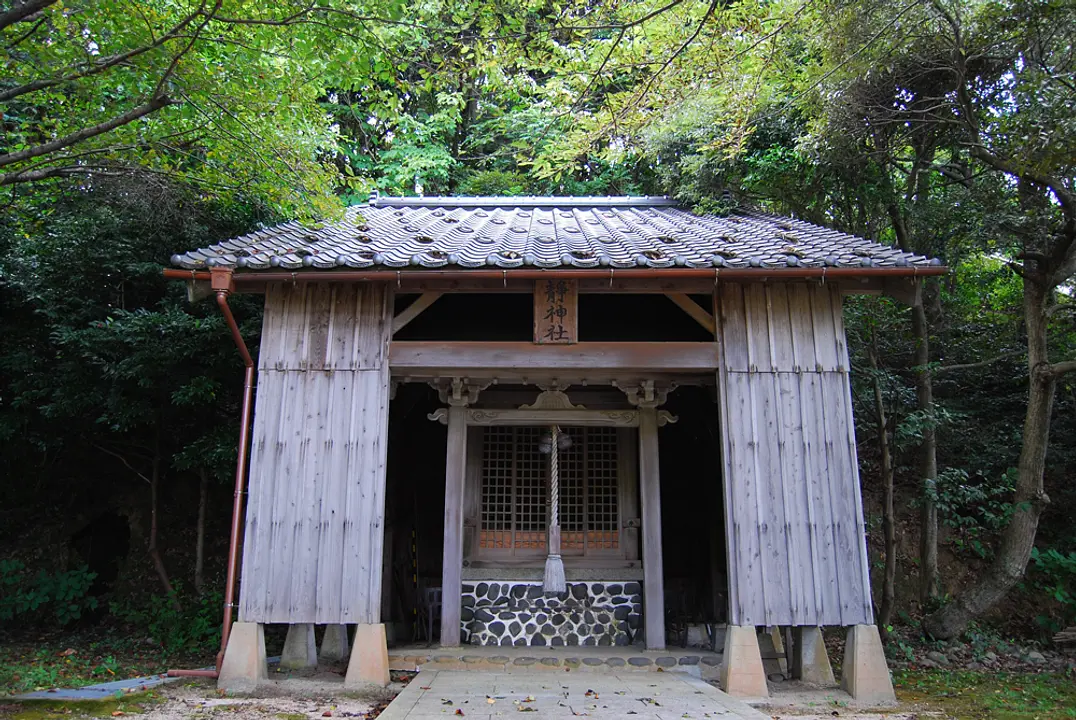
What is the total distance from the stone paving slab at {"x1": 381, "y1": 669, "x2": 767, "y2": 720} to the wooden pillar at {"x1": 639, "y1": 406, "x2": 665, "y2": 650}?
75 cm

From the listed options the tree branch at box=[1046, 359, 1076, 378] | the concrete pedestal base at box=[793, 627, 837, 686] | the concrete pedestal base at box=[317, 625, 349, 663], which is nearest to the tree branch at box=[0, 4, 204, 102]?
the concrete pedestal base at box=[317, 625, 349, 663]

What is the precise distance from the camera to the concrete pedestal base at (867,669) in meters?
6.27

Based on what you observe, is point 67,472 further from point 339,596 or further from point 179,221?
point 339,596

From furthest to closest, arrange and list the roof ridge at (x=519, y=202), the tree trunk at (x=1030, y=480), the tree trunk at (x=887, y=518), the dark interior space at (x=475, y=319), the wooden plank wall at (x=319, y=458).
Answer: the roof ridge at (x=519, y=202) → the tree trunk at (x=887, y=518) → the dark interior space at (x=475, y=319) → the tree trunk at (x=1030, y=480) → the wooden plank wall at (x=319, y=458)

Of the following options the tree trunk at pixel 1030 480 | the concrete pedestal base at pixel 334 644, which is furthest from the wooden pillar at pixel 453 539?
the tree trunk at pixel 1030 480

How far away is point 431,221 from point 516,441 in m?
3.35

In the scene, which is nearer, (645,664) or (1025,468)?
(645,664)

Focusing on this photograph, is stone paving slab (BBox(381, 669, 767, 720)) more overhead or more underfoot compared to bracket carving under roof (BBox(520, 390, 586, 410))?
more underfoot

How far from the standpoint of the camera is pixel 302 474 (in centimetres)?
671

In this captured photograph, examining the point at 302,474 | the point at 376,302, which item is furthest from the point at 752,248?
the point at 302,474

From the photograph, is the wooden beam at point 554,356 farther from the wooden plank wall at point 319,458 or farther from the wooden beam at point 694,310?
the wooden plank wall at point 319,458

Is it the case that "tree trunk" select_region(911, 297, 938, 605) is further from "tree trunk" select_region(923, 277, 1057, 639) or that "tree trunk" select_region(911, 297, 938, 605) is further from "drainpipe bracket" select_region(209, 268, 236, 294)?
"drainpipe bracket" select_region(209, 268, 236, 294)

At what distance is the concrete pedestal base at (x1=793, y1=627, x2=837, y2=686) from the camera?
6688 mm

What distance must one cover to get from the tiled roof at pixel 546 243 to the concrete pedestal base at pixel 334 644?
420 centimetres
